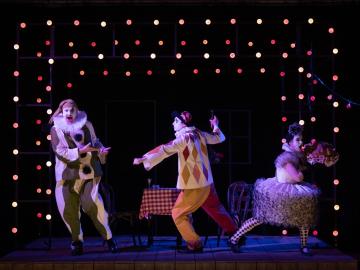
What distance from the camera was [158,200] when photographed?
772 cm

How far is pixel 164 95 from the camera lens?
8867 mm

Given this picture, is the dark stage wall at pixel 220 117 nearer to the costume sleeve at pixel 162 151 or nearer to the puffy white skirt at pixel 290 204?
the costume sleeve at pixel 162 151

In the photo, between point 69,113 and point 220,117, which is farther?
point 220,117

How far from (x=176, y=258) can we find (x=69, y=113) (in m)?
1.91

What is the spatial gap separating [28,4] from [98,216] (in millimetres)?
2915

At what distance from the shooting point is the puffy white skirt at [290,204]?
7176mm

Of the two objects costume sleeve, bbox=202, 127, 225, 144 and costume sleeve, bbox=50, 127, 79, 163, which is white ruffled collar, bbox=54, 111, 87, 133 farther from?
costume sleeve, bbox=202, 127, 225, 144

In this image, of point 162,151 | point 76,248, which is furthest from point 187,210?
point 76,248

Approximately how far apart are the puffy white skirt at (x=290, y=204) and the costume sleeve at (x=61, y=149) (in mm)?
2054

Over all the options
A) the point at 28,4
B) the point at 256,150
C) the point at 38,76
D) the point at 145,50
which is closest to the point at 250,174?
the point at 256,150

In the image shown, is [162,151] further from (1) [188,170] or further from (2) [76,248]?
(2) [76,248]

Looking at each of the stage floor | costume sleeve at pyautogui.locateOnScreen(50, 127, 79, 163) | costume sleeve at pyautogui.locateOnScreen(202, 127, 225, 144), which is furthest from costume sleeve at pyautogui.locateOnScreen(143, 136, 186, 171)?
the stage floor

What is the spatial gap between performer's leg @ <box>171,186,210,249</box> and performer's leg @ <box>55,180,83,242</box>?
104cm

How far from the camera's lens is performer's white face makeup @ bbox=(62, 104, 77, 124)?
7.47 metres
